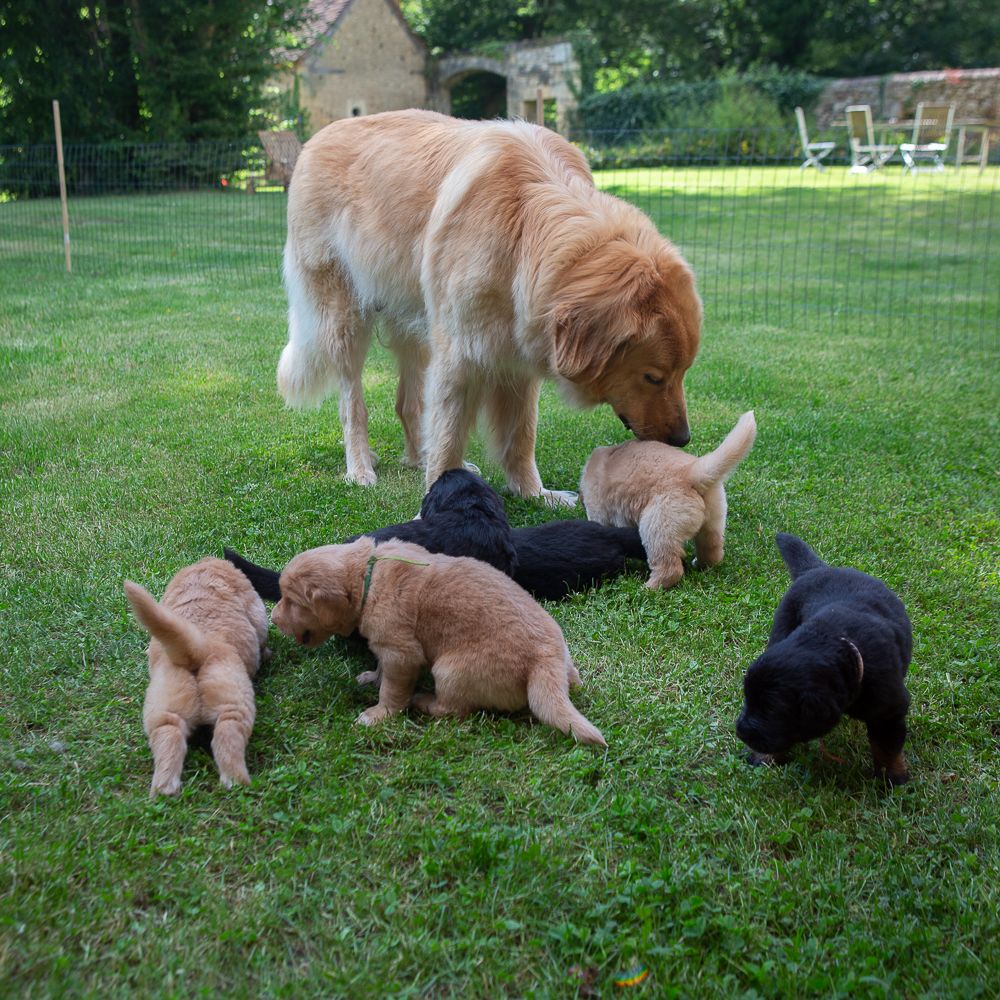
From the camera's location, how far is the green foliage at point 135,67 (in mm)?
21688

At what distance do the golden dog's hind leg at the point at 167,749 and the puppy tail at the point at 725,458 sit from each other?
86.2 inches

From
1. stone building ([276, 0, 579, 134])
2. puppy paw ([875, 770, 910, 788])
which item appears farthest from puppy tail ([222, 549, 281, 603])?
stone building ([276, 0, 579, 134])

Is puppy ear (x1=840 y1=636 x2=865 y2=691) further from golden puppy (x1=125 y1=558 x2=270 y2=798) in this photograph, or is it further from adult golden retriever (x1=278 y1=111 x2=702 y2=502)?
adult golden retriever (x1=278 y1=111 x2=702 y2=502)

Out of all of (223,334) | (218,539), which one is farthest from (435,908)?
(223,334)

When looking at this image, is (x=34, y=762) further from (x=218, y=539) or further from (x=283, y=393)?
(x=283, y=393)

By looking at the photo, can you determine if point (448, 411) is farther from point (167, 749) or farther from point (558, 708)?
point (167, 749)

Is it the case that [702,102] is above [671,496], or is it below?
above

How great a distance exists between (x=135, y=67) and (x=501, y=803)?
24.5 meters

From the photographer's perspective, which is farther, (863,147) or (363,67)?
(363,67)

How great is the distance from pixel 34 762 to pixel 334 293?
3.37m

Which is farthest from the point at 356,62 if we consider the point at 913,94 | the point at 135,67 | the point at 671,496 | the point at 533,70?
the point at 671,496

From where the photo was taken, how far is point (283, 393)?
5.93 m

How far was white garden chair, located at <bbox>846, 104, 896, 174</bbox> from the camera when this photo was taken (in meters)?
23.1

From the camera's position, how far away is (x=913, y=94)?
94.1ft
